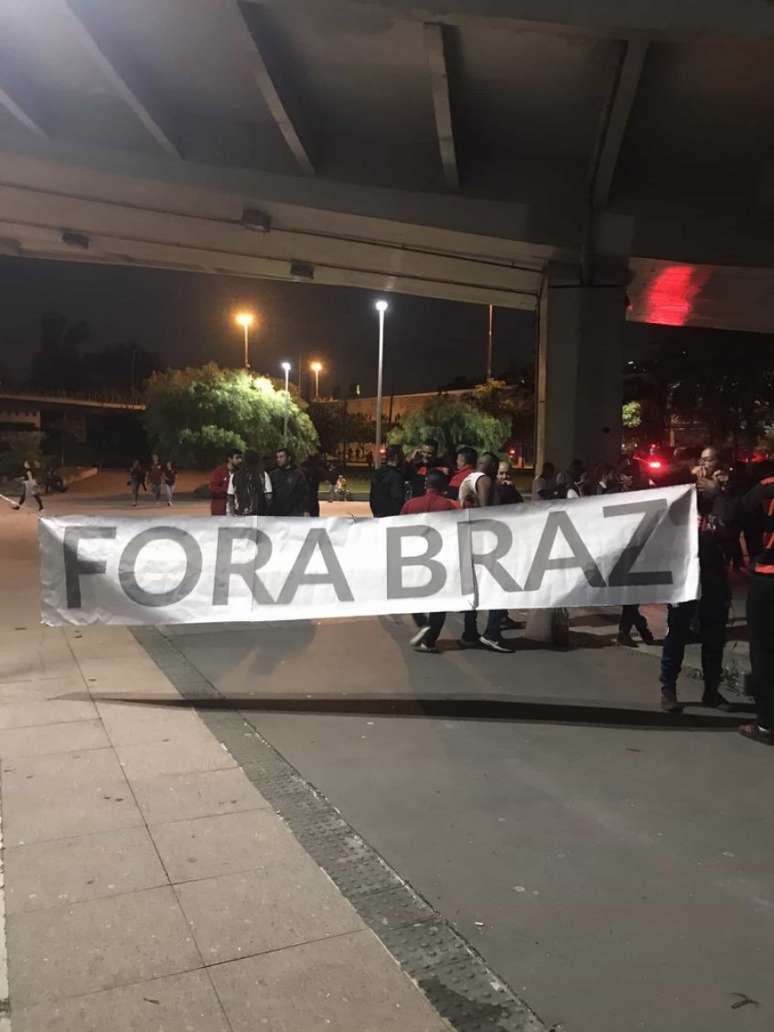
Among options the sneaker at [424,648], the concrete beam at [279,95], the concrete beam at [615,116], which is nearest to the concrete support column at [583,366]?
the concrete beam at [615,116]

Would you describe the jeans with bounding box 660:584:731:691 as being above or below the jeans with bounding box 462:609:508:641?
above


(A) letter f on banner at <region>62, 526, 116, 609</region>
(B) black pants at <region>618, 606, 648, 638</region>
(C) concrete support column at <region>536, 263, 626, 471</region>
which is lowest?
(B) black pants at <region>618, 606, 648, 638</region>

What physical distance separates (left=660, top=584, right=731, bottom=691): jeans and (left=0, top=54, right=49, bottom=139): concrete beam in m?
10.8

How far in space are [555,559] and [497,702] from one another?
118 centimetres

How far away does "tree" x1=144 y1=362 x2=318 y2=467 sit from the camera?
38.2 metres

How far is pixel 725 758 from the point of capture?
5.29m

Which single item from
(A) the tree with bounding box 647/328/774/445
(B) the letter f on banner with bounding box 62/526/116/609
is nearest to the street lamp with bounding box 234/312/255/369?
(A) the tree with bounding box 647/328/774/445

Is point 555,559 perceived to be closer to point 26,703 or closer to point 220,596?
point 220,596

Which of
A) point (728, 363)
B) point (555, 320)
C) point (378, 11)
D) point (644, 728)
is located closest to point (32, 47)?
point (378, 11)

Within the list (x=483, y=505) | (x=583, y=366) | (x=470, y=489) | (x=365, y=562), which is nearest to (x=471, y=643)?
(x=483, y=505)

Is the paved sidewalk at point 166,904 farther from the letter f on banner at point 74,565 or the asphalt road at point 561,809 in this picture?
the letter f on banner at point 74,565

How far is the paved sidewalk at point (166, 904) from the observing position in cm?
289

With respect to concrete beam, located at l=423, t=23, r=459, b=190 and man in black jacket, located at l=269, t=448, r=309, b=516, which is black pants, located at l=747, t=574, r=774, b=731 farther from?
concrete beam, located at l=423, t=23, r=459, b=190

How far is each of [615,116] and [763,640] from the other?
7501mm
